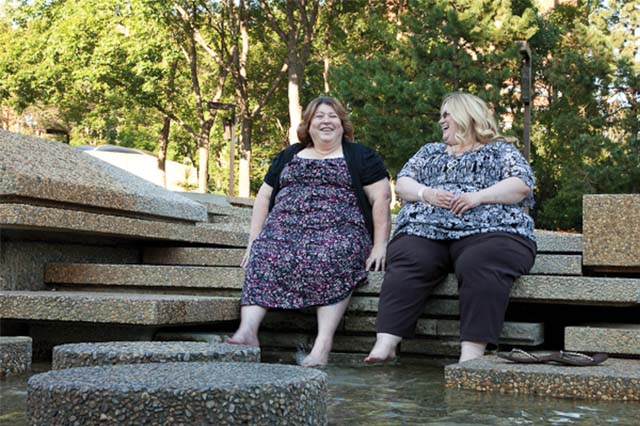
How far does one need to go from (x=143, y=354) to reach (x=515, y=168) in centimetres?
286

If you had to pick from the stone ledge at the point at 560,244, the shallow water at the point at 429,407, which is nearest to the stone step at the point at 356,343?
the shallow water at the point at 429,407

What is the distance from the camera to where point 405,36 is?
2341 centimetres

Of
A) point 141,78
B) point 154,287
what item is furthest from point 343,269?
point 141,78

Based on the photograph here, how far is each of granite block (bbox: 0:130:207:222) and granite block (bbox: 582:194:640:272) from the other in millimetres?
3182

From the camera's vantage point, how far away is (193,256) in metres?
6.95

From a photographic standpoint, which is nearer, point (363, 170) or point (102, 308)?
point (102, 308)

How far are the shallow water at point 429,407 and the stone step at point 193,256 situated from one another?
2099 millimetres

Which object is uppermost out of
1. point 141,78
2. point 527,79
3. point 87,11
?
point 87,11

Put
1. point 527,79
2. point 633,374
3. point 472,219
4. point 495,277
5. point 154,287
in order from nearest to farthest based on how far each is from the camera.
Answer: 1. point 633,374
2. point 495,277
3. point 472,219
4. point 154,287
5. point 527,79

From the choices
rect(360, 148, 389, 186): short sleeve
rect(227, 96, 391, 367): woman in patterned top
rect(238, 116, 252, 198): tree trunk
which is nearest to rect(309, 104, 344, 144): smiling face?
rect(227, 96, 391, 367): woman in patterned top

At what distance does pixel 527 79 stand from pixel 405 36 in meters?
7.17

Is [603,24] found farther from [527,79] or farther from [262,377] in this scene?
[262,377]

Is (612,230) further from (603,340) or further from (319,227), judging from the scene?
(319,227)

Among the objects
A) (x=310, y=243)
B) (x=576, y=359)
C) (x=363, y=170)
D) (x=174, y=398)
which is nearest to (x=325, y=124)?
(x=363, y=170)
